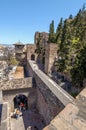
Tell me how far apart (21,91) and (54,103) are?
300 inches

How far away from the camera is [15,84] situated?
594 inches

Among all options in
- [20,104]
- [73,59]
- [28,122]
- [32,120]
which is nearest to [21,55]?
[73,59]

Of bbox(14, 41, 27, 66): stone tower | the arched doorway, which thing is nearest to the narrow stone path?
the arched doorway

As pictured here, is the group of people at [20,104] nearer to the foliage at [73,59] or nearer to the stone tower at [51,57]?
the stone tower at [51,57]

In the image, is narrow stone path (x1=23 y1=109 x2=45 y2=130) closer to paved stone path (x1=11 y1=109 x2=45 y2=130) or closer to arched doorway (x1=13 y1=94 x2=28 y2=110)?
paved stone path (x1=11 y1=109 x2=45 y2=130)

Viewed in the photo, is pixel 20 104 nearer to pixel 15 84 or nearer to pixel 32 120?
pixel 15 84

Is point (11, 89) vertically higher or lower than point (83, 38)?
lower

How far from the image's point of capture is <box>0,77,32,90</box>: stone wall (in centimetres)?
1474

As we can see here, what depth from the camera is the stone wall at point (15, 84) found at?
14.7 m

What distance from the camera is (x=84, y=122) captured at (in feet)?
5.99

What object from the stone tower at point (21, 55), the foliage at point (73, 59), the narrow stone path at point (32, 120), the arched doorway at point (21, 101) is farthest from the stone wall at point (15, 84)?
the stone tower at point (21, 55)

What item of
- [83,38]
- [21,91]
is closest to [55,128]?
[21,91]

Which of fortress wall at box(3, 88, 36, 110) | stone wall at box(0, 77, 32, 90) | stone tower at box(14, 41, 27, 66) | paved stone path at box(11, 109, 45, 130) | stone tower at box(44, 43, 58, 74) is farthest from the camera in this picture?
stone tower at box(14, 41, 27, 66)

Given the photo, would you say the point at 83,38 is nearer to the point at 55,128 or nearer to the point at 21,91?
the point at 21,91
